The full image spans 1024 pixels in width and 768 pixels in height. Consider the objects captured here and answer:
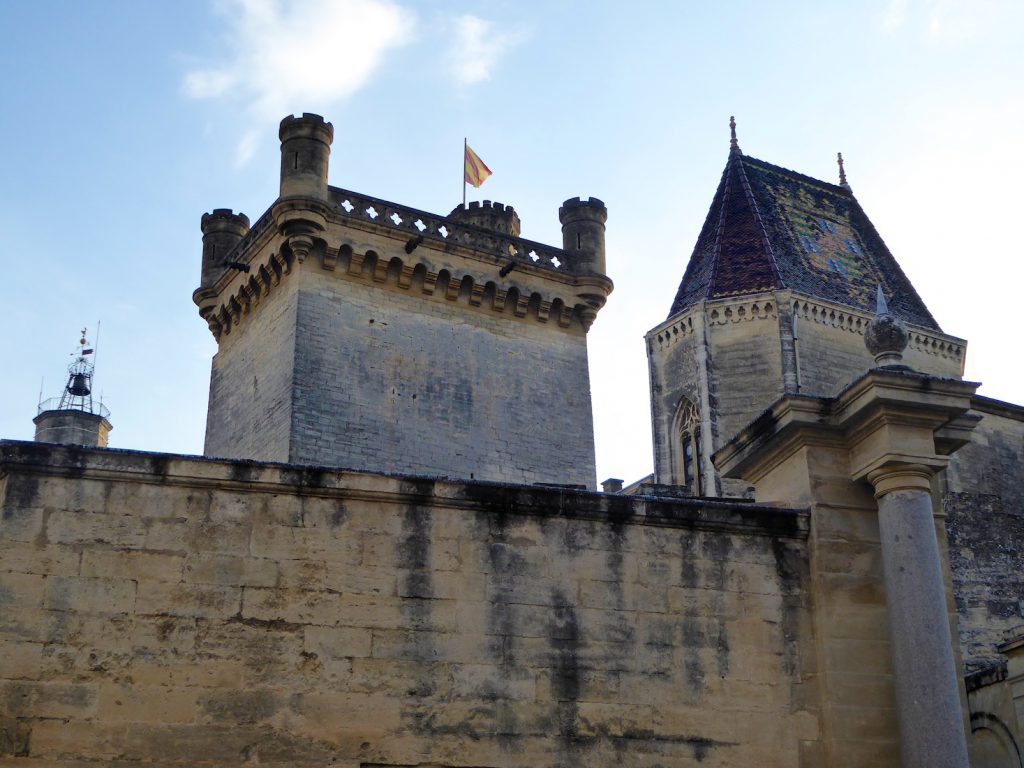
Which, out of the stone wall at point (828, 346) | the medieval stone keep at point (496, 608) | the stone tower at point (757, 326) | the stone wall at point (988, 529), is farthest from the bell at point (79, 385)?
the medieval stone keep at point (496, 608)

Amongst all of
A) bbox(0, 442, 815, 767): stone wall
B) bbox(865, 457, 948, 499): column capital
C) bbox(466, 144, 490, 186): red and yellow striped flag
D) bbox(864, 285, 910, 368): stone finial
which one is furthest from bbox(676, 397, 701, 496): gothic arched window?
bbox(0, 442, 815, 767): stone wall

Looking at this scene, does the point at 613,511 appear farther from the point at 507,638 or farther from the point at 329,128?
the point at 329,128

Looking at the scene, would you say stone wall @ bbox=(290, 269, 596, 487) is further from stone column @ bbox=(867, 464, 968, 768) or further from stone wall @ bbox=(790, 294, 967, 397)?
stone column @ bbox=(867, 464, 968, 768)

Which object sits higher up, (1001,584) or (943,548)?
(1001,584)

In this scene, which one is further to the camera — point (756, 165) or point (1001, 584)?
point (756, 165)

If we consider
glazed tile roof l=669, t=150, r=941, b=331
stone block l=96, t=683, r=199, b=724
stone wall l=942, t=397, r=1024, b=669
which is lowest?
stone block l=96, t=683, r=199, b=724

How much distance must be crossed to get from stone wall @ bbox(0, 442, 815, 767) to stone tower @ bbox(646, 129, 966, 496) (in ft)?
89.5

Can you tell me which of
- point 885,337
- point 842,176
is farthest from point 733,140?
point 885,337

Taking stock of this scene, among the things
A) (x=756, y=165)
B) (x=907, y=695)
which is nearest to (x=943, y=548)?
(x=907, y=695)

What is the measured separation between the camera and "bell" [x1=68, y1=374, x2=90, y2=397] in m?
57.4

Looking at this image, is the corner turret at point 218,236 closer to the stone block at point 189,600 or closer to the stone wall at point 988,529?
the stone wall at point 988,529

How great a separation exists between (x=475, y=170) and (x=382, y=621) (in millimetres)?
22601

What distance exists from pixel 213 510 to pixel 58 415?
51318mm

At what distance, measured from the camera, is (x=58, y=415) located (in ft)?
183
